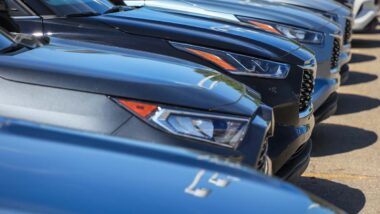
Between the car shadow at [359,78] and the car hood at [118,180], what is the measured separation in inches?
342

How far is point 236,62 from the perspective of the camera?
4.96m

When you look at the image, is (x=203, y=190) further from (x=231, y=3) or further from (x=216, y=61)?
(x=231, y=3)

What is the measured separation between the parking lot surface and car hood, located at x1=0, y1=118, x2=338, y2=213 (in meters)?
2.98

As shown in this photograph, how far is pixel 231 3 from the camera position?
7.57 metres

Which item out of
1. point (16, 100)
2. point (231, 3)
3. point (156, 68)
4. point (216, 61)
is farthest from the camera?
point (231, 3)

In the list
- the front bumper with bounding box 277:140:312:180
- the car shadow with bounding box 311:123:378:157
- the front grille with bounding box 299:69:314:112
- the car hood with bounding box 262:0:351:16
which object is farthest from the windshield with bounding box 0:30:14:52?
the car hood with bounding box 262:0:351:16

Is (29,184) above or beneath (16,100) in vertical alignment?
above

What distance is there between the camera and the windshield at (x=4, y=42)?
383 cm

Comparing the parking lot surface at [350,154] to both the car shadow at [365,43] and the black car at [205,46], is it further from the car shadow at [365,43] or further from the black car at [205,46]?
the car shadow at [365,43]

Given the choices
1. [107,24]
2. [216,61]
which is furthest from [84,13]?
[216,61]

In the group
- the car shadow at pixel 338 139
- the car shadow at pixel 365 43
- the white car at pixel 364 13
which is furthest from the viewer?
the car shadow at pixel 365 43

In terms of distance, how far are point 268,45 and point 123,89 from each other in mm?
2117

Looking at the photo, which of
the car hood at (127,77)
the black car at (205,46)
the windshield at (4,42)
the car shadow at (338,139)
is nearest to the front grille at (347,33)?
the car shadow at (338,139)

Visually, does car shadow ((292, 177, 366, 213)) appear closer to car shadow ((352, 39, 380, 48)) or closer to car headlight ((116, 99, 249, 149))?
car headlight ((116, 99, 249, 149))
